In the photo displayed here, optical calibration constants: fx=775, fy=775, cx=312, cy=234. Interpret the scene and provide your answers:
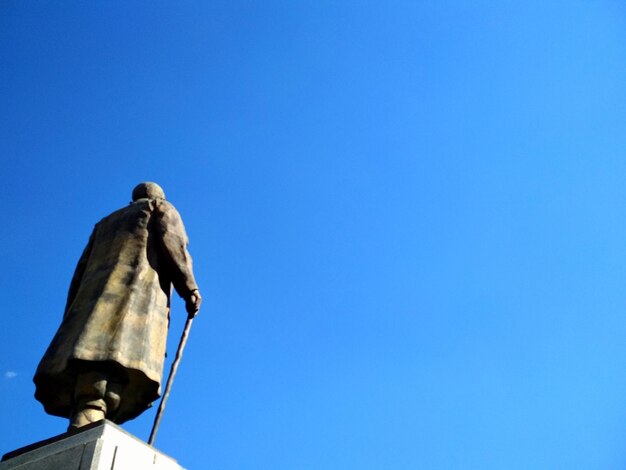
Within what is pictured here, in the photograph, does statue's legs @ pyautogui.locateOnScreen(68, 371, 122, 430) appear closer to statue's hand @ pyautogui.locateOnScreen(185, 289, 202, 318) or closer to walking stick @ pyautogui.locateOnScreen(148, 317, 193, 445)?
walking stick @ pyautogui.locateOnScreen(148, 317, 193, 445)

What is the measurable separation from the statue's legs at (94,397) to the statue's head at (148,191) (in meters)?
2.31

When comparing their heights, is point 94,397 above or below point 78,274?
below

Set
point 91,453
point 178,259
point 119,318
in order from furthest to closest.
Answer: point 178,259 → point 119,318 → point 91,453

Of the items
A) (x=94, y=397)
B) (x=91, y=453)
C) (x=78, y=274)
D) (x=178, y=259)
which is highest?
(x=78, y=274)

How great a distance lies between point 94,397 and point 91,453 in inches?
44.8

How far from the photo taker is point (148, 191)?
327 inches

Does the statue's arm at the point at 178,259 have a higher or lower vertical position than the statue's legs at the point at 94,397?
higher

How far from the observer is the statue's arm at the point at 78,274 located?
783cm

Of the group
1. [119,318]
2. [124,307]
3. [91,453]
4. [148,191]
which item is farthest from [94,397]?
[148,191]

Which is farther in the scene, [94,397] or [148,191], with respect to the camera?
[148,191]

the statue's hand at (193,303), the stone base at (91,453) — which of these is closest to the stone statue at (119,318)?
the statue's hand at (193,303)

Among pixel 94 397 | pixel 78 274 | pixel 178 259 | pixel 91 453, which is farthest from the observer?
pixel 78 274

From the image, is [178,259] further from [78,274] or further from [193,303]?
[78,274]

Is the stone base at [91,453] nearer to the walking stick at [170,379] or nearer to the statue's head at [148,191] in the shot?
the walking stick at [170,379]
